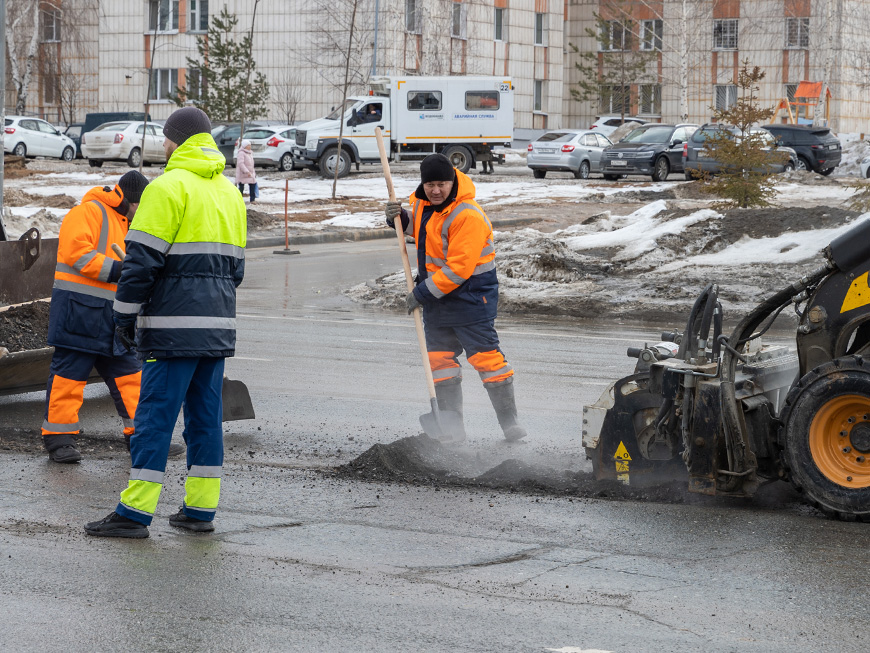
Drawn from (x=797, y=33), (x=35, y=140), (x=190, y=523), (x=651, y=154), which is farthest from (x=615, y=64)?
(x=190, y=523)

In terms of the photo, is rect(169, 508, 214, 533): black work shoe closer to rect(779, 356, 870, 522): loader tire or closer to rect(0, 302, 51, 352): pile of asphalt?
rect(779, 356, 870, 522): loader tire

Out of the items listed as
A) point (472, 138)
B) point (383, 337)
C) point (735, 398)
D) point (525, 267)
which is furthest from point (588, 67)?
point (735, 398)

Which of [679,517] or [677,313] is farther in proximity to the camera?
[677,313]

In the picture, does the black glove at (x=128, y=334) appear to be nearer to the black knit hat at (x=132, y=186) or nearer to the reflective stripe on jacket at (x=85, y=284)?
the reflective stripe on jacket at (x=85, y=284)

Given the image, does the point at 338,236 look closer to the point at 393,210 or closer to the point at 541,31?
the point at 393,210

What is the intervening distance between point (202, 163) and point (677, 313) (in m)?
9.68

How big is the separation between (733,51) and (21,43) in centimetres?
3456

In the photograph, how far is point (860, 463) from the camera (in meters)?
5.37

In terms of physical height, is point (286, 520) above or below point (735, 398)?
below

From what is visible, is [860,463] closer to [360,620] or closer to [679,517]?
[679,517]

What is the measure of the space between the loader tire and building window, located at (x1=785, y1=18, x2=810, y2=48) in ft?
179

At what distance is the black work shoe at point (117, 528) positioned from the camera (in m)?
5.19

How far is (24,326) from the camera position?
9.30 metres

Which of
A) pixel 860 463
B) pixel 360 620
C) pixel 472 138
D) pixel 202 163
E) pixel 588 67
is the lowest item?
pixel 360 620
